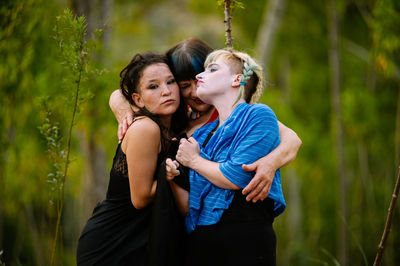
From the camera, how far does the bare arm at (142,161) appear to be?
2.39 m

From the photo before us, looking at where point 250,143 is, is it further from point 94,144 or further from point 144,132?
point 94,144

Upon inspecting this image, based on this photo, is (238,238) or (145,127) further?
(145,127)

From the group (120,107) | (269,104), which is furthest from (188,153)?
(269,104)

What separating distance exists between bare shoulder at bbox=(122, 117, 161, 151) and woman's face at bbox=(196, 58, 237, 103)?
33 centimetres

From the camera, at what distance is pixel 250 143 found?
2.22 metres

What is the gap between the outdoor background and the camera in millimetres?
3947

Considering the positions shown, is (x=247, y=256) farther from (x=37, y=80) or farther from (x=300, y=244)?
(x=300, y=244)

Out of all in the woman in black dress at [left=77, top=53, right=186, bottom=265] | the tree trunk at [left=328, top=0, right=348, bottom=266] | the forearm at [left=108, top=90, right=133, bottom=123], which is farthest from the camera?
the tree trunk at [left=328, top=0, right=348, bottom=266]

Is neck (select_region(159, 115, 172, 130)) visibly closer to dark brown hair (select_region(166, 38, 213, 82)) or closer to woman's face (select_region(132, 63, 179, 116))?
woman's face (select_region(132, 63, 179, 116))

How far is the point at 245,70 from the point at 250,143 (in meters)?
0.47

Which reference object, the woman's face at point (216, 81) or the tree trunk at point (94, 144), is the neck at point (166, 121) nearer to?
the woman's face at point (216, 81)

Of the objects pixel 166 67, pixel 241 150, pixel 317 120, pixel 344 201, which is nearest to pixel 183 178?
pixel 241 150

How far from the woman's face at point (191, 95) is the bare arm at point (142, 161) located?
48cm

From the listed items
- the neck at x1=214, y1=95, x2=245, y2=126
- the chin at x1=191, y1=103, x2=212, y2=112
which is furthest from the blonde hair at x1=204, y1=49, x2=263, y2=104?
the chin at x1=191, y1=103, x2=212, y2=112
